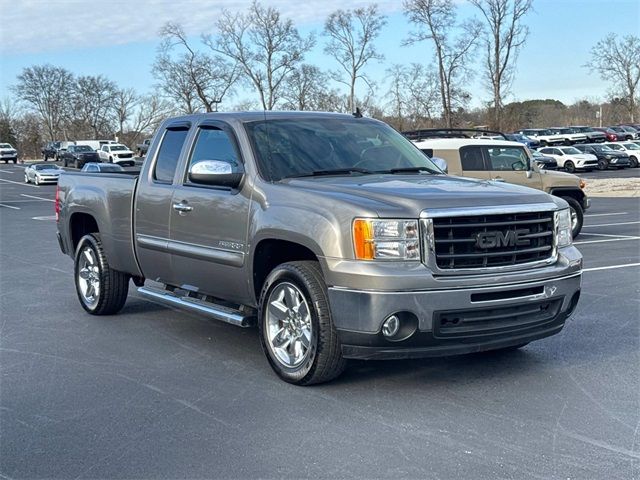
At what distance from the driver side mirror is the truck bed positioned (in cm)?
153

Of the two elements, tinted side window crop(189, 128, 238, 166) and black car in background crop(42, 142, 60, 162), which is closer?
tinted side window crop(189, 128, 238, 166)

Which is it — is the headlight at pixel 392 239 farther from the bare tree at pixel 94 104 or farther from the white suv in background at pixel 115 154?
the bare tree at pixel 94 104

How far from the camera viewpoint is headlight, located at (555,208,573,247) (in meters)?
5.43

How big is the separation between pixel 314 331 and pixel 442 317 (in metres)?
0.87

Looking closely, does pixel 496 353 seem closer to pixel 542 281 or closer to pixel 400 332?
pixel 542 281

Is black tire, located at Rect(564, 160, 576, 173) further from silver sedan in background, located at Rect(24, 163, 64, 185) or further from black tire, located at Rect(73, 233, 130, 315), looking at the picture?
black tire, located at Rect(73, 233, 130, 315)

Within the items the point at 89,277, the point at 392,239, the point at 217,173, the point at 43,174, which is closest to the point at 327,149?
the point at 217,173

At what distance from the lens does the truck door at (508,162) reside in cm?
1563

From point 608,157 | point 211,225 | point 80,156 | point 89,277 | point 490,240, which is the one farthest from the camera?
point 80,156

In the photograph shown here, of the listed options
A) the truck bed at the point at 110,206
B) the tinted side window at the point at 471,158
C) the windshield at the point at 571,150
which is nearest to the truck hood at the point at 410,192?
the truck bed at the point at 110,206

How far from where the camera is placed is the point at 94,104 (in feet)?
307

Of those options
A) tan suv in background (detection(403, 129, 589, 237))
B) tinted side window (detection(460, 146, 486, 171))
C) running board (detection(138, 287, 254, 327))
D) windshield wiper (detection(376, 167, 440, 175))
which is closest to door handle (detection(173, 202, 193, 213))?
running board (detection(138, 287, 254, 327))

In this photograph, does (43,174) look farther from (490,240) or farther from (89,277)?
(490,240)

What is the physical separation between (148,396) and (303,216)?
1.60 m
